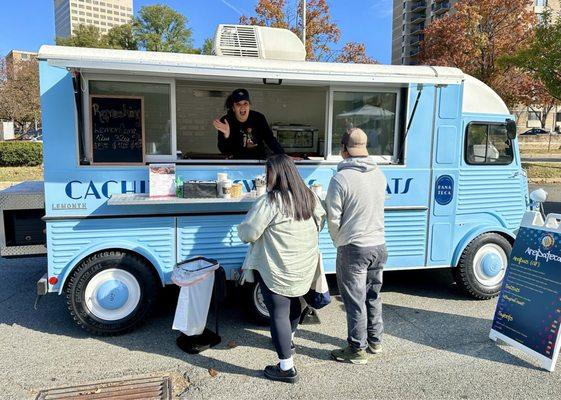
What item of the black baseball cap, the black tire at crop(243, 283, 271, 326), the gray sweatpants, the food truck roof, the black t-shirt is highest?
the food truck roof

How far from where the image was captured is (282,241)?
10.3ft

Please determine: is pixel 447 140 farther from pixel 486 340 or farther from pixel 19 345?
pixel 19 345

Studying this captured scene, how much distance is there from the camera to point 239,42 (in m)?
4.51

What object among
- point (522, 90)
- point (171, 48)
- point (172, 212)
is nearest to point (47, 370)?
point (172, 212)

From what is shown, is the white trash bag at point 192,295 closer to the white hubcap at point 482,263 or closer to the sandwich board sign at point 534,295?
the sandwich board sign at point 534,295

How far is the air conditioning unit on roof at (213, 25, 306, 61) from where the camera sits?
4.43 meters

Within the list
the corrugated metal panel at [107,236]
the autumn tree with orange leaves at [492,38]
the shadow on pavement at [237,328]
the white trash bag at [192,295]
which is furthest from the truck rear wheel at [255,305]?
the autumn tree with orange leaves at [492,38]

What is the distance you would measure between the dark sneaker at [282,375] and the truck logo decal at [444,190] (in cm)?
242

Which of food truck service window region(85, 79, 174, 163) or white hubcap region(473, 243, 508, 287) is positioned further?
white hubcap region(473, 243, 508, 287)

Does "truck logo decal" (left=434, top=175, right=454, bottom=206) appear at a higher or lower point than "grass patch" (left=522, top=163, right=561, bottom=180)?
higher

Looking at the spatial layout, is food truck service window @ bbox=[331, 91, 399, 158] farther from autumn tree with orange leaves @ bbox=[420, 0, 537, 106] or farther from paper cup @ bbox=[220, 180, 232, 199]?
autumn tree with orange leaves @ bbox=[420, 0, 537, 106]

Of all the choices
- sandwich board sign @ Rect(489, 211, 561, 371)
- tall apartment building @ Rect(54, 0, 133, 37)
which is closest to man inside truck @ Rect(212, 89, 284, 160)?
sandwich board sign @ Rect(489, 211, 561, 371)

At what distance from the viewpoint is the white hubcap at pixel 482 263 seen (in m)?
4.82

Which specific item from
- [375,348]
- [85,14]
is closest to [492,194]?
[375,348]
